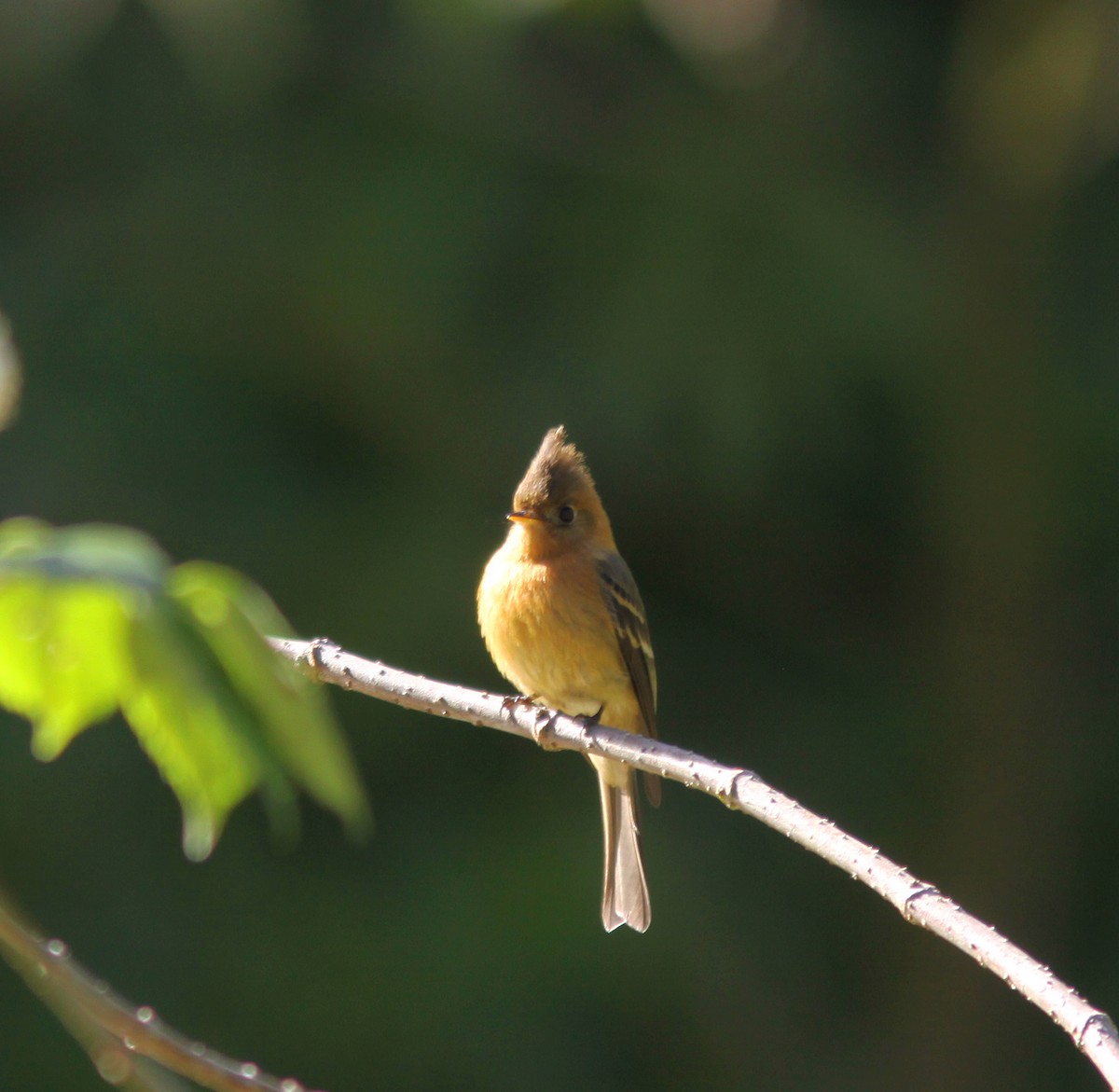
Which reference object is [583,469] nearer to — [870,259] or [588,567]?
[588,567]

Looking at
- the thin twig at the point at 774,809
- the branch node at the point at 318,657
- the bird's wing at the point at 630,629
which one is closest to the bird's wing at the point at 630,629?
the bird's wing at the point at 630,629

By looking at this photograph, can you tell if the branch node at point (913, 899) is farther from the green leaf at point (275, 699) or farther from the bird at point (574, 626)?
the bird at point (574, 626)

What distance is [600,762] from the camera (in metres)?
5.52

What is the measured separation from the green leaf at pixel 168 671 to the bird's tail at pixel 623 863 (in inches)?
165

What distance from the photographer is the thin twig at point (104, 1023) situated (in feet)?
4.45

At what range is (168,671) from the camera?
1.19 m

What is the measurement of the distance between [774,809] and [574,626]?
2.64 meters

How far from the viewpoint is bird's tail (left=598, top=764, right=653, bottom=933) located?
17.7 ft

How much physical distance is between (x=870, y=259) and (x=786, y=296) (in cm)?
54

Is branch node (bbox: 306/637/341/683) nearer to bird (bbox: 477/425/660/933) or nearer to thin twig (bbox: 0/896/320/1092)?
bird (bbox: 477/425/660/933)

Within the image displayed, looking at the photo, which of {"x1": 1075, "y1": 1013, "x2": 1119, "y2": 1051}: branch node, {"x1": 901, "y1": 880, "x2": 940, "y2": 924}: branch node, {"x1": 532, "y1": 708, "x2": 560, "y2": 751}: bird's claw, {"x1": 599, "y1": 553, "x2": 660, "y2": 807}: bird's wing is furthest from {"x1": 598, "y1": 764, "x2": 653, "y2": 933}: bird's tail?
{"x1": 1075, "y1": 1013, "x2": 1119, "y2": 1051}: branch node

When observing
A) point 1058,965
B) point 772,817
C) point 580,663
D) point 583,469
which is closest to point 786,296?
point 583,469

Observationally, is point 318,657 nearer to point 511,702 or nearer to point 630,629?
point 511,702

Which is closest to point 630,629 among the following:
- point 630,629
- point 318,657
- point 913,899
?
point 630,629
